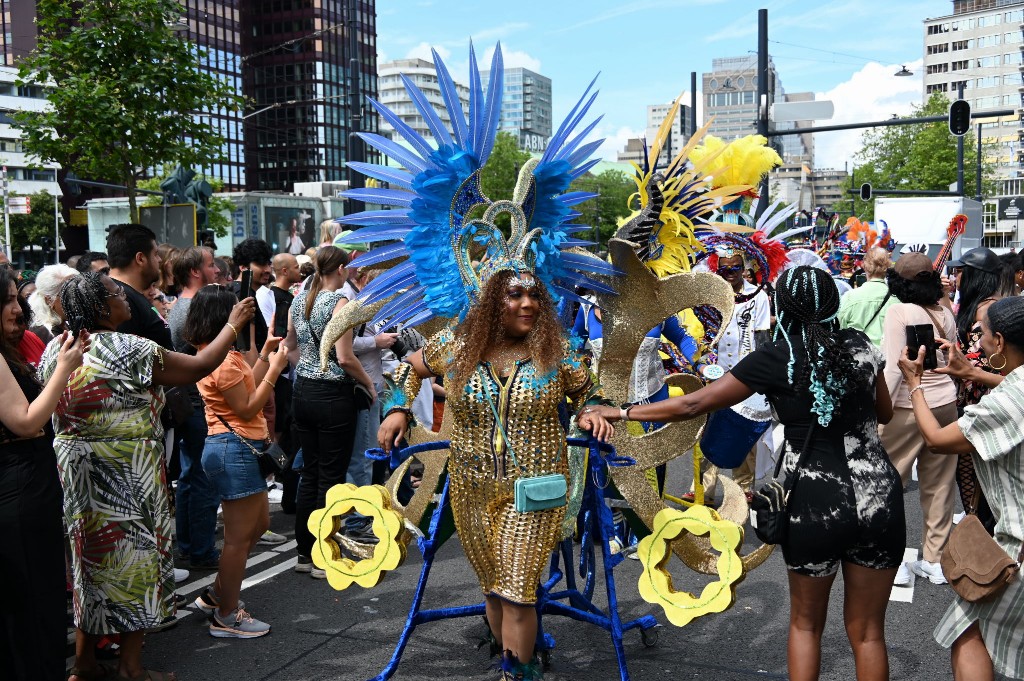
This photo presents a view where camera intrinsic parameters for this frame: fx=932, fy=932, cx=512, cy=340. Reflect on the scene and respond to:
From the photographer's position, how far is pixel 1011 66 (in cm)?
11981

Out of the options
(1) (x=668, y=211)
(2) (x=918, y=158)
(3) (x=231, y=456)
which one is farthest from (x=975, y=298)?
(2) (x=918, y=158)

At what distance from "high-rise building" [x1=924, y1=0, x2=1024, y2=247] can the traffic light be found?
107 m

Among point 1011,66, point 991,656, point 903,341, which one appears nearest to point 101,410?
point 991,656

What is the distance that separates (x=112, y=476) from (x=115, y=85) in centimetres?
943

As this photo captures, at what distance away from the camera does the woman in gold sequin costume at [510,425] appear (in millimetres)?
3674

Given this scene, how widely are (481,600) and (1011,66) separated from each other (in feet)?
447

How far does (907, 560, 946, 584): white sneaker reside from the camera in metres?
5.52

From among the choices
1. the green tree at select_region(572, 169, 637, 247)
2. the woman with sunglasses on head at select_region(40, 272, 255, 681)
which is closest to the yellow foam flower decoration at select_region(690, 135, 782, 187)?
the woman with sunglasses on head at select_region(40, 272, 255, 681)

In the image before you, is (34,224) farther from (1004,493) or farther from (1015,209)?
(1004,493)

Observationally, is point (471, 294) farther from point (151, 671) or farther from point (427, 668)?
point (151, 671)

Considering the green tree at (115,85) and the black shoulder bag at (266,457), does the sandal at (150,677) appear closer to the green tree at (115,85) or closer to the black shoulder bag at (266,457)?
the black shoulder bag at (266,457)

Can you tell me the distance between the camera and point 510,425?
12.2ft

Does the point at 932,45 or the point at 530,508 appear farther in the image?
the point at 932,45

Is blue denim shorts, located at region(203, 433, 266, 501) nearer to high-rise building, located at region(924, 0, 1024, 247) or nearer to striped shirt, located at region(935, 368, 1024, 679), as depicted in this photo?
striped shirt, located at region(935, 368, 1024, 679)
